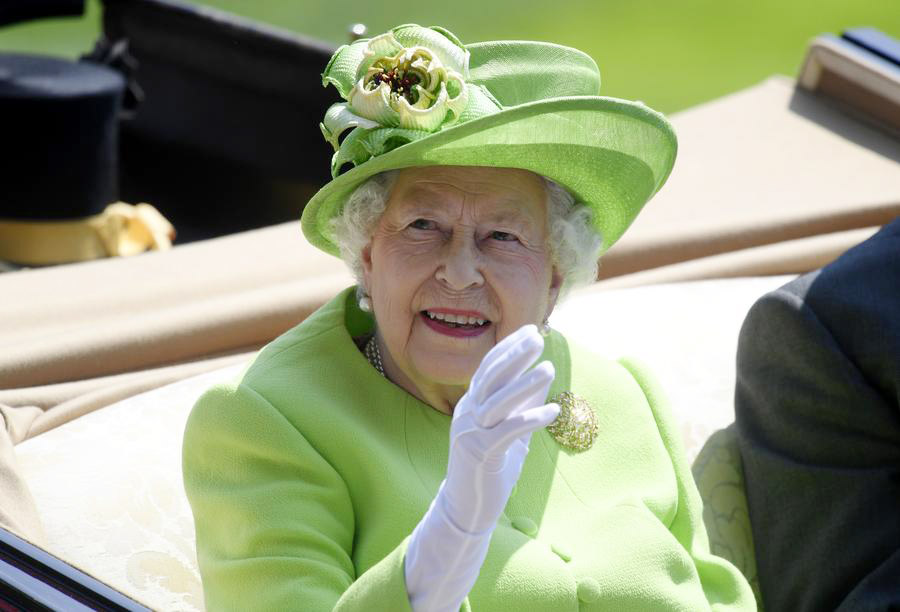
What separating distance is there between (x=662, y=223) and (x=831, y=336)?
1092mm

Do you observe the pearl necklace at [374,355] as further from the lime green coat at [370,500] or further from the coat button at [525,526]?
the coat button at [525,526]

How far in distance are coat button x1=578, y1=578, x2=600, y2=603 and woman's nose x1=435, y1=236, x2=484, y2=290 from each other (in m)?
0.42

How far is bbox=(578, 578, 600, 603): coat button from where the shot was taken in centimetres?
178

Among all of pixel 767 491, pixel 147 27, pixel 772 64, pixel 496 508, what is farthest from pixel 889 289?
pixel 772 64

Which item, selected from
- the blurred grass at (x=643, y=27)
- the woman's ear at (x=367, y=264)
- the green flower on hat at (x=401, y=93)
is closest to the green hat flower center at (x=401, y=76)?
the green flower on hat at (x=401, y=93)

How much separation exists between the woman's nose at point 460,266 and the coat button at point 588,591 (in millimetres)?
421

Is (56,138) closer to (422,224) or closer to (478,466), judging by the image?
(422,224)

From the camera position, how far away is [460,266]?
1812mm

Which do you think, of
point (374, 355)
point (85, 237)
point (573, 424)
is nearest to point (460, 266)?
point (374, 355)

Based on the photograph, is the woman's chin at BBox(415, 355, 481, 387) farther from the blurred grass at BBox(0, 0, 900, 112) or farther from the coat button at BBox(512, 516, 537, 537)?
the blurred grass at BBox(0, 0, 900, 112)

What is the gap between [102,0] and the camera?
5219mm

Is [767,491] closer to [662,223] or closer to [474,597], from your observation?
[474,597]

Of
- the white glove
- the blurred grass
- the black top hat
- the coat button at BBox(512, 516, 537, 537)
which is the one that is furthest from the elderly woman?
the blurred grass

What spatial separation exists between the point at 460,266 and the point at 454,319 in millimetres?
76
